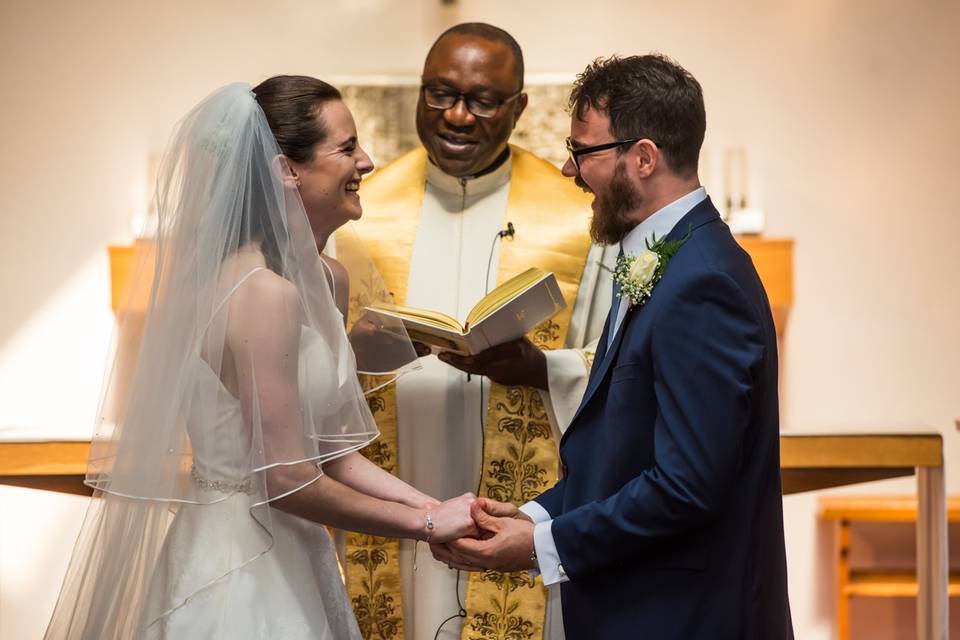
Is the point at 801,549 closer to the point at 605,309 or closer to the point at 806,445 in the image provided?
the point at 806,445

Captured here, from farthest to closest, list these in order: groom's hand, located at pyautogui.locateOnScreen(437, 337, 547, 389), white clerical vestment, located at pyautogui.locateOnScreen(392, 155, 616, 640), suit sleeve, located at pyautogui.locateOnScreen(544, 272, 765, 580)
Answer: white clerical vestment, located at pyautogui.locateOnScreen(392, 155, 616, 640), groom's hand, located at pyautogui.locateOnScreen(437, 337, 547, 389), suit sleeve, located at pyautogui.locateOnScreen(544, 272, 765, 580)

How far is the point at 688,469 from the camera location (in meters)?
2.17

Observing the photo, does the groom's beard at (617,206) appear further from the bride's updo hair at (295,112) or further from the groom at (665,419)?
the bride's updo hair at (295,112)

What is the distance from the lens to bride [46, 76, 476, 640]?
2.37 meters

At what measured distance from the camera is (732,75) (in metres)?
6.24

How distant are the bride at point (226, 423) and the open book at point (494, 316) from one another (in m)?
0.38

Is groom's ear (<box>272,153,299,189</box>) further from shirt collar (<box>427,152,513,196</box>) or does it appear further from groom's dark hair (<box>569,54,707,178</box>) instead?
shirt collar (<box>427,152,513,196</box>)

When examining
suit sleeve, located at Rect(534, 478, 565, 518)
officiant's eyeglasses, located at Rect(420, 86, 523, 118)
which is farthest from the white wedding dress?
officiant's eyeglasses, located at Rect(420, 86, 523, 118)

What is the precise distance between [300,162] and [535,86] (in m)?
3.73

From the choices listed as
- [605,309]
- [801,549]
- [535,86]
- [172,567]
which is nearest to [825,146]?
[535,86]

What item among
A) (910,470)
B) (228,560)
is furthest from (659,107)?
(910,470)

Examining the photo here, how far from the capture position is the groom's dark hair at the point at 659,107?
2.37m

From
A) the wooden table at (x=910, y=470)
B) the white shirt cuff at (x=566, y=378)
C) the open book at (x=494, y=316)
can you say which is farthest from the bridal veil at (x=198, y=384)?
the wooden table at (x=910, y=470)

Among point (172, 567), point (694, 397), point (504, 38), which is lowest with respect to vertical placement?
point (172, 567)
